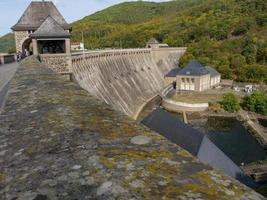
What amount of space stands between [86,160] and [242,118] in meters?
38.5

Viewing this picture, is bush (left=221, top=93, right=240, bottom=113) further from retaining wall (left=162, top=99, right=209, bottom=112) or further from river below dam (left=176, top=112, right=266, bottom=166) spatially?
retaining wall (left=162, top=99, right=209, bottom=112)

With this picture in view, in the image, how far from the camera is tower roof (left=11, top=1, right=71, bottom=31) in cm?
3080

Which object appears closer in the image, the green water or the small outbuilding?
the green water

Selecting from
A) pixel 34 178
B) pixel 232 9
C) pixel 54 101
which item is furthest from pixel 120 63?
pixel 232 9

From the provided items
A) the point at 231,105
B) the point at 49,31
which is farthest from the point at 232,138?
the point at 49,31

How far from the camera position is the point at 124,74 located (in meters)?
44.2

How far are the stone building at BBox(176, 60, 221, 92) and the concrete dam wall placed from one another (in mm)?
3878

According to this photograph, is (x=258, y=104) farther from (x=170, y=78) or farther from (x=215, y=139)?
(x=170, y=78)

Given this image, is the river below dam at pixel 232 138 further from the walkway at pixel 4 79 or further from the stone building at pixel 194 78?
the walkway at pixel 4 79

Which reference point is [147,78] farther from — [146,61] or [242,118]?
[242,118]

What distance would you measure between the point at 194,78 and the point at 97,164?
4869cm

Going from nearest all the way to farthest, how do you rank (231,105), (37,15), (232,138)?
(37,15) < (232,138) < (231,105)

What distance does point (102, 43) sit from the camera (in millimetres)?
103438

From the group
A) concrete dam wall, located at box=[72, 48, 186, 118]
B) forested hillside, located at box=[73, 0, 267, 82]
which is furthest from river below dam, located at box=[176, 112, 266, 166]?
forested hillside, located at box=[73, 0, 267, 82]
